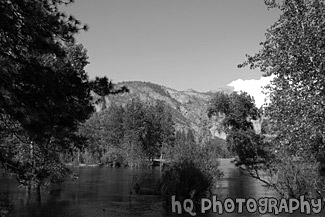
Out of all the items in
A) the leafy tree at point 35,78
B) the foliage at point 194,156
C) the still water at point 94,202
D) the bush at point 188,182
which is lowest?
the still water at point 94,202

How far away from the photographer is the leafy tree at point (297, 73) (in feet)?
41.3

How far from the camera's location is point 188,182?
112 ft

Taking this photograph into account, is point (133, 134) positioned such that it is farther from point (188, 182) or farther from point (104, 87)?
point (104, 87)

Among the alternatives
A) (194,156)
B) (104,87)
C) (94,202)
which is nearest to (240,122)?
(194,156)

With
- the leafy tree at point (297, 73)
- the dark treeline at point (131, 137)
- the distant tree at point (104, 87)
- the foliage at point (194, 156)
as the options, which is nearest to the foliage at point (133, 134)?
the dark treeline at point (131, 137)

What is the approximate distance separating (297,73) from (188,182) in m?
22.6

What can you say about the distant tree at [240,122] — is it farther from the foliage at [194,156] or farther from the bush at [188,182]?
the bush at [188,182]

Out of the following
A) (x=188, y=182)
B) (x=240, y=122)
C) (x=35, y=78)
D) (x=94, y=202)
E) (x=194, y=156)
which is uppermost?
(x=240, y=122)

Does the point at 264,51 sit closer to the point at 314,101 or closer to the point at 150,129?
the point at 314,101

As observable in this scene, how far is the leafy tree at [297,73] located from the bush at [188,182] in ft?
62.3

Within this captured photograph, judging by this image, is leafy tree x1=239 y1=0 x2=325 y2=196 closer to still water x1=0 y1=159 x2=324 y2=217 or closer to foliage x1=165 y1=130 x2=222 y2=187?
still water x1=0 y1=159 x2=324 y2=217

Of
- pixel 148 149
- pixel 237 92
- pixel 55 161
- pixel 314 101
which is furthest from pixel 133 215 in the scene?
pixel 148 149

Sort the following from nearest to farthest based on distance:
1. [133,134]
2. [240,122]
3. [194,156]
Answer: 1. [194,156]
2. [240,122]
3. [133,134]

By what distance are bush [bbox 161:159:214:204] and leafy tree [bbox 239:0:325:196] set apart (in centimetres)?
1898
